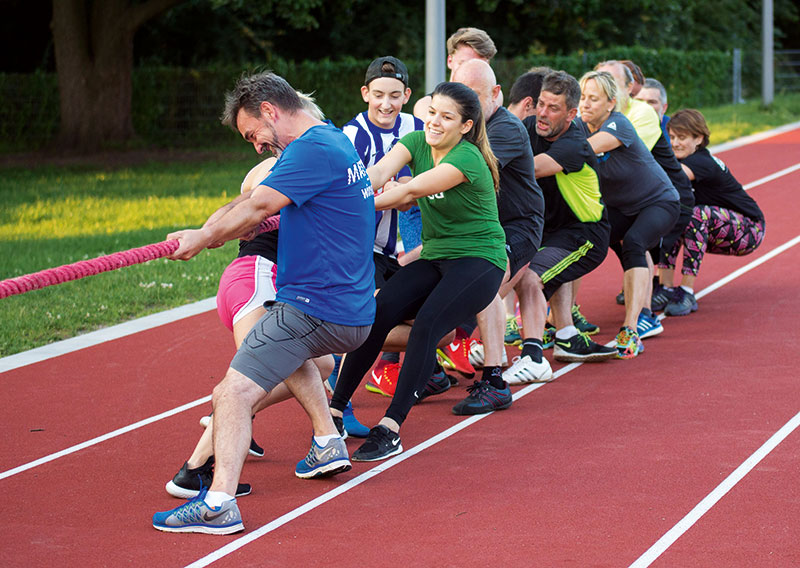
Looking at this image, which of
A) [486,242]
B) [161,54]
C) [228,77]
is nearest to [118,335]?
[486,242]

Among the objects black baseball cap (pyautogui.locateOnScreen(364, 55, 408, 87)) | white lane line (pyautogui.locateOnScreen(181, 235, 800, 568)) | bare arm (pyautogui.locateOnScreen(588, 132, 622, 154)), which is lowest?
white lane line (pyautogui.locateOnScreen(181, 235, 800, 568))

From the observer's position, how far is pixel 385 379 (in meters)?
7.47

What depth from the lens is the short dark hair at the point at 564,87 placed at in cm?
747

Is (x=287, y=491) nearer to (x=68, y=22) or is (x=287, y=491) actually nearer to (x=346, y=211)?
(x=346, y=211)

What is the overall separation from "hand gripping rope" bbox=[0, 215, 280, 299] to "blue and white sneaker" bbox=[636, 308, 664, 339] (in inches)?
185

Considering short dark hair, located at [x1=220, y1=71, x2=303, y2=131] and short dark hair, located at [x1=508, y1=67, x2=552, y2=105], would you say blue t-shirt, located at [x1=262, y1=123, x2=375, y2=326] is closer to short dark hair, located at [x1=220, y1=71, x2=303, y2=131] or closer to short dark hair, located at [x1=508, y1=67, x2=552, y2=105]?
short dark hair, located at [x1=220, y1=71, x2=303, y2=131]

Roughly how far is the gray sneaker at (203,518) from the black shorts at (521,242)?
282cm

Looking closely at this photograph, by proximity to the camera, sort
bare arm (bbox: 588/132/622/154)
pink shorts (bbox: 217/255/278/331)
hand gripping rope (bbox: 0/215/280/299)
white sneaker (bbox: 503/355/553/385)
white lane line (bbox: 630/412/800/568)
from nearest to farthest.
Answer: hand gripping rope (bbox: 0/215/280/299) < white lane line (bbox: 630/412/800/568) < pink shorts (bbox: 217/255/278/331) < white sneaker (bbox: 503/355/553/385) < bare arm (bbox: 588/132/622/154)

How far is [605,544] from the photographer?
486cm

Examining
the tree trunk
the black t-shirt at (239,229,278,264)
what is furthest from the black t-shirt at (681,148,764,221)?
the tree trunk

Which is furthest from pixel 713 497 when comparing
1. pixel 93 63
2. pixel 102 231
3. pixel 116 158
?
pixel 93 63

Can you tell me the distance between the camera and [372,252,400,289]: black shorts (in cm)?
712

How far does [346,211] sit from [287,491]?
4.69 ft

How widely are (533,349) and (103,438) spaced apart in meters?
2.86
